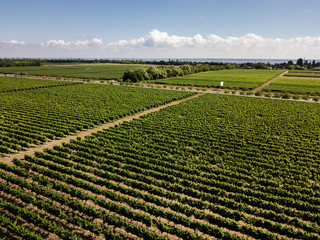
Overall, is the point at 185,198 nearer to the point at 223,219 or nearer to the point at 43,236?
the point at 223,219

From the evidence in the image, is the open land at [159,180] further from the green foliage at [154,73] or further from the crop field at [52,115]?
the green foliage at [154,73]

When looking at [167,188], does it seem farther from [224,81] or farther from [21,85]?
[224,81]

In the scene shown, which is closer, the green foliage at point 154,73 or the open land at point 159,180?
the open land at point 159,180

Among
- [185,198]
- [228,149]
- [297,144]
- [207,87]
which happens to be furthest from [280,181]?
[207,87]

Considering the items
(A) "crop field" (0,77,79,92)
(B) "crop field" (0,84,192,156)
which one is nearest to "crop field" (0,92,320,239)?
(B) "crop field" (0,84,192,156)

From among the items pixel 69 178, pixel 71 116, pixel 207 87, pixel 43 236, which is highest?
pixel 207 87

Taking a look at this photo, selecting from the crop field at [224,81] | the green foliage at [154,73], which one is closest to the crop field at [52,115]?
the crop field at [224,81]

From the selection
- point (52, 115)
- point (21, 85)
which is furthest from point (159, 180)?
point (21, 85)

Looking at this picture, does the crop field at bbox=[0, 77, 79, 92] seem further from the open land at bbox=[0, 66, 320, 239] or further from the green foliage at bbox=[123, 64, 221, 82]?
the open land at bbox=[0, 66, 320, 239]

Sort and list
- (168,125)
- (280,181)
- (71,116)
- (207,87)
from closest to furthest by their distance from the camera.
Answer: (280,181)
(168,125)
(71,116)
(207,87)
